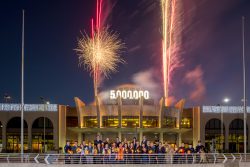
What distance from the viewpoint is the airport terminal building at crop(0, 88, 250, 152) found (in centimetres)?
A: 7538

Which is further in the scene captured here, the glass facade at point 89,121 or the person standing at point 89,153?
the glass facade at point 89,121

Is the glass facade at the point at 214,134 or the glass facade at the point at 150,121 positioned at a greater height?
the glass facade at the point at 150,121

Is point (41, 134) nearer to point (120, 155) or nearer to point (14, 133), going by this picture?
point (14, 133)

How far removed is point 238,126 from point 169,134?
38.1 feet

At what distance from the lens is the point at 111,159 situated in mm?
33938

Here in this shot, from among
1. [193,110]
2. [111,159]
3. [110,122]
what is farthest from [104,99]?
[111,159]

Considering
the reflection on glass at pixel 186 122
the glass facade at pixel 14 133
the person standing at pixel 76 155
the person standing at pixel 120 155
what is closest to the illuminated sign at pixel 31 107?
the glass facade at pixel 14 133

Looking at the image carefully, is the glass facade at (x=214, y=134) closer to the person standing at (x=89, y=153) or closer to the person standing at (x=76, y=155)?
the person standing at (x=76, y=155)

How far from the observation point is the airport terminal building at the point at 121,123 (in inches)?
2968

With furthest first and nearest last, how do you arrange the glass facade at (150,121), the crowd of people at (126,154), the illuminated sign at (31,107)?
the illuminated sign at (31,107) < the glass facade at (150,121) < the crowd of people at (126,154)

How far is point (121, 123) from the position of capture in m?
74.6

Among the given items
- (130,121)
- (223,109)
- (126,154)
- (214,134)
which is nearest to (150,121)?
(130,121)

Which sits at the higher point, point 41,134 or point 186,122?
point 186,122

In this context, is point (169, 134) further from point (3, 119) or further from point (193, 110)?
point (3, 119)
